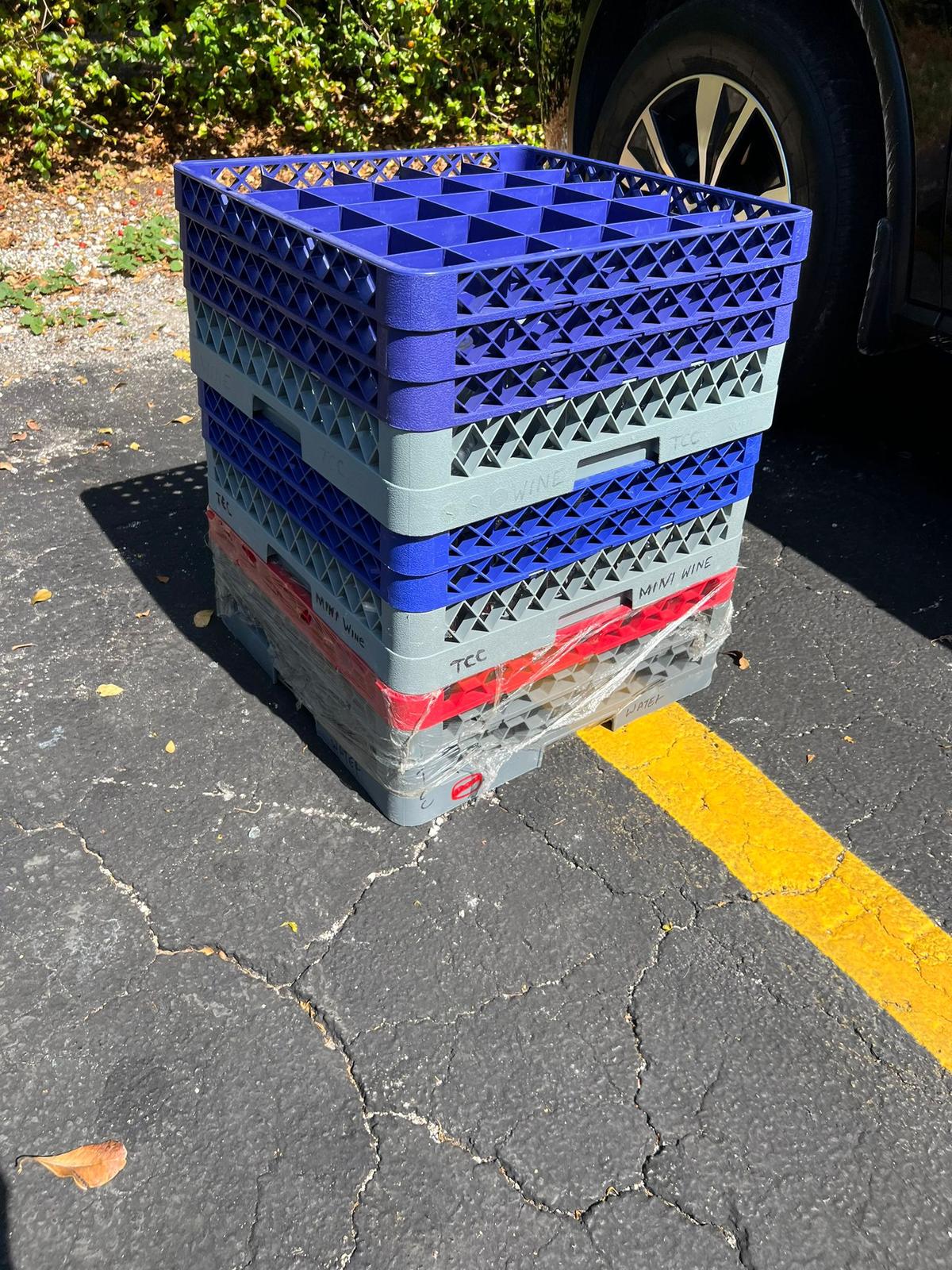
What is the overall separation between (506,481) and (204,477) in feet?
7.25

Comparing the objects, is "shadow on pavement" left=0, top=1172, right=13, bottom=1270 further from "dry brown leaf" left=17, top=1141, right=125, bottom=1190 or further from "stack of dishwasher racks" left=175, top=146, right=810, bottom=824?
"stack of dishwasher racks" left=175, top=146, right=810, bottom=824

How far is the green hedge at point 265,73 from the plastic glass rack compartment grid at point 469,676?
500 cm

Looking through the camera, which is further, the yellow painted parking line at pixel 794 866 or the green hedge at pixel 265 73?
the green hedge at pixel 265 73

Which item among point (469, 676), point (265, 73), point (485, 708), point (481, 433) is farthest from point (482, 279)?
point (265, 73)

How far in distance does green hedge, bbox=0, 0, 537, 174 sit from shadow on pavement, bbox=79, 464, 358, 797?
374cm

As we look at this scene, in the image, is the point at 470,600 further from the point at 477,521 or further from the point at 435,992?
the point at 435,992

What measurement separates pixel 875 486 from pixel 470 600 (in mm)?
2238

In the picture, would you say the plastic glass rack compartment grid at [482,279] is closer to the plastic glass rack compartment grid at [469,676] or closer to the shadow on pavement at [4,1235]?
the plastic glass rack compartment grid at [469,676]

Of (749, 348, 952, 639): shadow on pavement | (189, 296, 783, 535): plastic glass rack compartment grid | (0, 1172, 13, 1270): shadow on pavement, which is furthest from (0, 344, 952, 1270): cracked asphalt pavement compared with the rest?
(189, 296, 783, 535): plastic glass rack compartment grid

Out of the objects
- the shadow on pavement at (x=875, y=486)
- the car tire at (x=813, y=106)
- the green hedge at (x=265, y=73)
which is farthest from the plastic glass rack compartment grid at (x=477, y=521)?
the green hedge at (x=265, y=73)

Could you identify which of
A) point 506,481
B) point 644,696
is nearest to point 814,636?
point 644,696

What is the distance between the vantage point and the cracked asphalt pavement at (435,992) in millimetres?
1690

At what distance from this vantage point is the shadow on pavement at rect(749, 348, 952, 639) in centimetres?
333

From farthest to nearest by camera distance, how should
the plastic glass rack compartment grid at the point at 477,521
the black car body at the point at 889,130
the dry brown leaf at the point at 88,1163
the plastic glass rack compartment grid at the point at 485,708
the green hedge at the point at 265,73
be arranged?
1. the green hedge at the point at 265,73
2. the black car body at the point at 889,130
3. the plastic glass rack compartment grid at the point at 485,708
4. the plastic glass rack compartment grid at the point at 477,521
5. the dry brown leaf at the point at 88,1163
